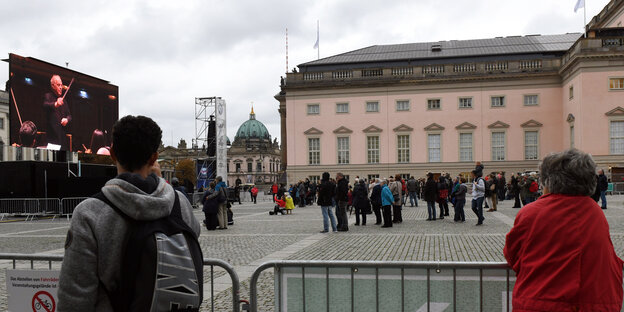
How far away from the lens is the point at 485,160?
54.4 metres

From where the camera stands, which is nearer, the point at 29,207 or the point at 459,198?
the point at 459,198

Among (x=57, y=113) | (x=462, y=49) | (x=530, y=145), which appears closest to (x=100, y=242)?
(x=57, y=113)

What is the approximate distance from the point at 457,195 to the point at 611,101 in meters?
34.9

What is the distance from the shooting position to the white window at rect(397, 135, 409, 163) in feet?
185

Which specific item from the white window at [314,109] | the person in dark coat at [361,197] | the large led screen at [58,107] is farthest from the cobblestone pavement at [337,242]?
the white window at [314,109]

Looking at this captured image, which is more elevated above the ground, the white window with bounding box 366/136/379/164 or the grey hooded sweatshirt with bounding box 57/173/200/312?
the white window with bounding box 366/136/379/164

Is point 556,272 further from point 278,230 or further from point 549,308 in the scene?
point 278,230

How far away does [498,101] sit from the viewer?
53.8m

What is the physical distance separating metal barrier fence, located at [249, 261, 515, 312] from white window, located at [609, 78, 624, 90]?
159 ft

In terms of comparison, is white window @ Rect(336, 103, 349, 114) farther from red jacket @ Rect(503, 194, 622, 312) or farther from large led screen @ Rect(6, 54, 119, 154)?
red jacket @ Rect(503, 194, 622, 312)

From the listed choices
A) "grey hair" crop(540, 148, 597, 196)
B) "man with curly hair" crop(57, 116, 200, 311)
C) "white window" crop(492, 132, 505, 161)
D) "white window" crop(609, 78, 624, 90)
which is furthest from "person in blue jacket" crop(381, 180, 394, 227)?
"white window" crop(492, 132, 505, 161)

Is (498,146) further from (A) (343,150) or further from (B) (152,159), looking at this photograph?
(B) (152,159)

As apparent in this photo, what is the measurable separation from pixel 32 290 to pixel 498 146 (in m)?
54.3

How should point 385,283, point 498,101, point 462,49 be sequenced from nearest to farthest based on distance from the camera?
point 385,283
point 498,101
point 462,49
